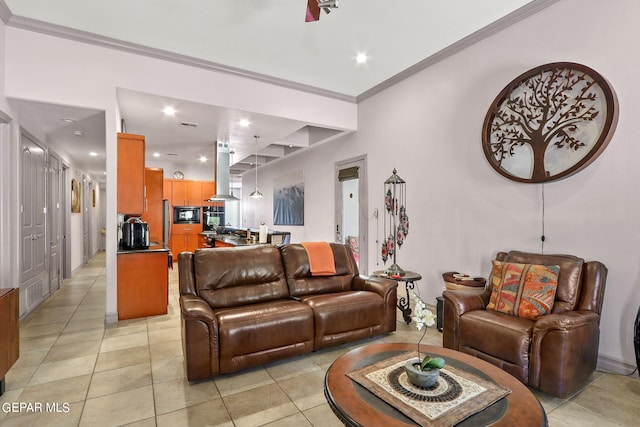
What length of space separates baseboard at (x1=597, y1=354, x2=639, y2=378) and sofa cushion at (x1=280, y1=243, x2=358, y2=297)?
225 cm

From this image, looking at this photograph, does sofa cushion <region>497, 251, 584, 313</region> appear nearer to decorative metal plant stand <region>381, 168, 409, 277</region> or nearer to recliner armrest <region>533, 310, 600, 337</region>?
recliner armrest <region>533, 310, 600, 337</region>

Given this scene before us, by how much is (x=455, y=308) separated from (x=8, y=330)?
337 cm

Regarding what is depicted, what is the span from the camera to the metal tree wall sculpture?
8.68 feet

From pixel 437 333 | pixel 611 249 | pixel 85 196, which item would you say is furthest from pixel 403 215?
pixel 85 196

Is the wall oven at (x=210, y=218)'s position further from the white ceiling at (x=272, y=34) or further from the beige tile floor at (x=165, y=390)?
the beige tile floor at (x=165, y=390)

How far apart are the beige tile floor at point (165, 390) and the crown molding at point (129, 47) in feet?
10.5

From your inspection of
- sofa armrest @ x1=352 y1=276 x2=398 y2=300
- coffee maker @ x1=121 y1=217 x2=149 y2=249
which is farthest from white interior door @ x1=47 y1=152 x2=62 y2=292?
sofa armrest @ x1=352 y1=276 x2=398 y2=300

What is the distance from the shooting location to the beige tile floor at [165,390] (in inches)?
77.8

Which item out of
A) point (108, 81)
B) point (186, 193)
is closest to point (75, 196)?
point (186, 193)

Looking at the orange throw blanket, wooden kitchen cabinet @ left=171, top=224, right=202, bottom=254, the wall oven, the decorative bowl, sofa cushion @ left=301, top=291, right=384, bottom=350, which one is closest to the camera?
the decorative bowl

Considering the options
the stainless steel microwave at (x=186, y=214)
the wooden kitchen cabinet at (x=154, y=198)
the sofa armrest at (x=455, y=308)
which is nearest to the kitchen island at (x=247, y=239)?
the wooden kitchen cabinet at (x=154, y=198)

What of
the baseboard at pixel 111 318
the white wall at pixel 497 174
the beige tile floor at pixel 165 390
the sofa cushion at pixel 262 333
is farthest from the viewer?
the baseboard at pixel 111 318

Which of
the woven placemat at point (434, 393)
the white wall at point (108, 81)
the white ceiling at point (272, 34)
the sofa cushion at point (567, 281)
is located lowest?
the woven placemat at point (434, 393)

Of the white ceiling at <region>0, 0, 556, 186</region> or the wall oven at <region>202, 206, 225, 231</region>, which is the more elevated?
the white ceiling at <region>0, 0, 556, 186</region>
